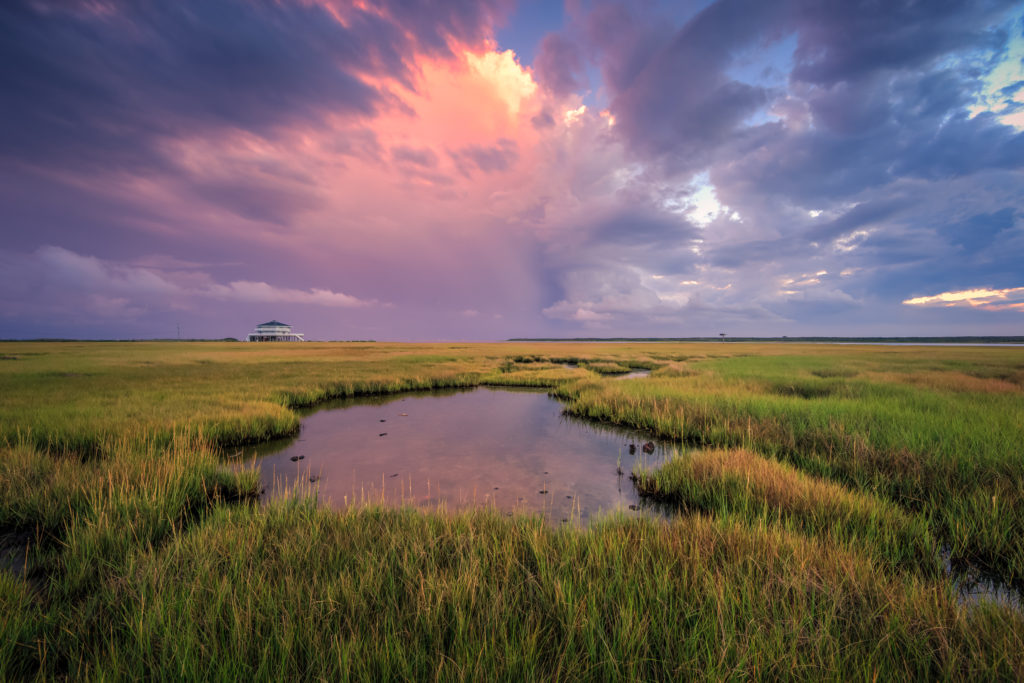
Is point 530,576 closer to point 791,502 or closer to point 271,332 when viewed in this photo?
point 791,502

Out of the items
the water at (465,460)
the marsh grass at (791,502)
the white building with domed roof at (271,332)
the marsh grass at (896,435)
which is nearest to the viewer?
the marsh grass at (791,502)

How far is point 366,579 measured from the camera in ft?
11.2

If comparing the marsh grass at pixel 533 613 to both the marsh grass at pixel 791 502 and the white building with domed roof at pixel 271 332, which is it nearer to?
the marsh grass at pixel 791 502

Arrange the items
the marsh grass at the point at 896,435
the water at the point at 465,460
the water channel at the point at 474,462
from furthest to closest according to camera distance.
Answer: the water at the point at 465,460 → the water channel at the point at 474,462 → the marsh grass at the point at 896,435

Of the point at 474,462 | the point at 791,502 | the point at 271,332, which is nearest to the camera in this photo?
the point at 791,502

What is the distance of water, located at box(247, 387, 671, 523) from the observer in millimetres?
6797

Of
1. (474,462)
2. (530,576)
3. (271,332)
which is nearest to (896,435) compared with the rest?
(530,576)

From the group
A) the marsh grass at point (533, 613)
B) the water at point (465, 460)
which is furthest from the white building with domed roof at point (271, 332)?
the marsh grass at point (533, 613)

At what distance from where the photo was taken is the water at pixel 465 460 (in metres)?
6.80

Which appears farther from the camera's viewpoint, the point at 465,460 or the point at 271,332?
the point at 271,332

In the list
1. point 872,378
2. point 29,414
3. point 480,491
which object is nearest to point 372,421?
point 480,491

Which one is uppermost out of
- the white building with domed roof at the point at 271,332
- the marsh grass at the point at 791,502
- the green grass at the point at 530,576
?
the white building with domed roof at the point at 271,332

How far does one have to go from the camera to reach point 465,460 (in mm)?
9281

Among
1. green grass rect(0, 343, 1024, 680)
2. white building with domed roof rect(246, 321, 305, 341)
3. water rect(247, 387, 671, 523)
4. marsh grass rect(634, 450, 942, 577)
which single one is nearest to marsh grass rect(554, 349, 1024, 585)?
green grass rect(0, 343, 1024, 680)
